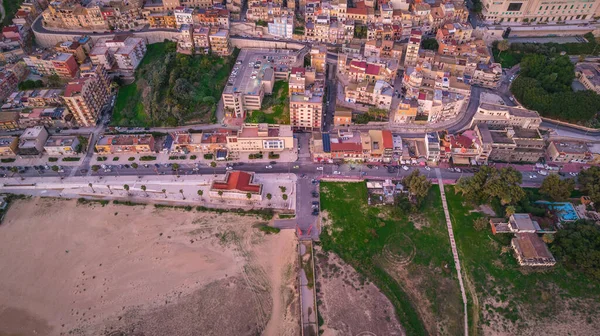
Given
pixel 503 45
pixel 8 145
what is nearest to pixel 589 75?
pixel 503 45

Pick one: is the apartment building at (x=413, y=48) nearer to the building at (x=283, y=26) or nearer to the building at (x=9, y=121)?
the building at (x=283, y=26)

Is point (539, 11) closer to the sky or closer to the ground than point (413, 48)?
closer to the sky

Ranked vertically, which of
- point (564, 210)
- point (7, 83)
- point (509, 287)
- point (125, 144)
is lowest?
point (509, 287)

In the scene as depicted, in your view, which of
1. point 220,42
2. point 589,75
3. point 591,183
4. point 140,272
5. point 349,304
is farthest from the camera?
point 220,42

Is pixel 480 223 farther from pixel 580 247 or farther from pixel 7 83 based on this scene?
pixel 7 83

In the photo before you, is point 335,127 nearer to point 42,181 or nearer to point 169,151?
point 169,151

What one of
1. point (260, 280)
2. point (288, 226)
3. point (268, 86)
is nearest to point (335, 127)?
point (268, 86)

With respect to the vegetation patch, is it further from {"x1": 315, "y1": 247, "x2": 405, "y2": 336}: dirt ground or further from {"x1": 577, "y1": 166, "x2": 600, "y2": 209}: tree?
{"x1": 577, "y1": 166, "x2": 600, "y2": 209}: tree
